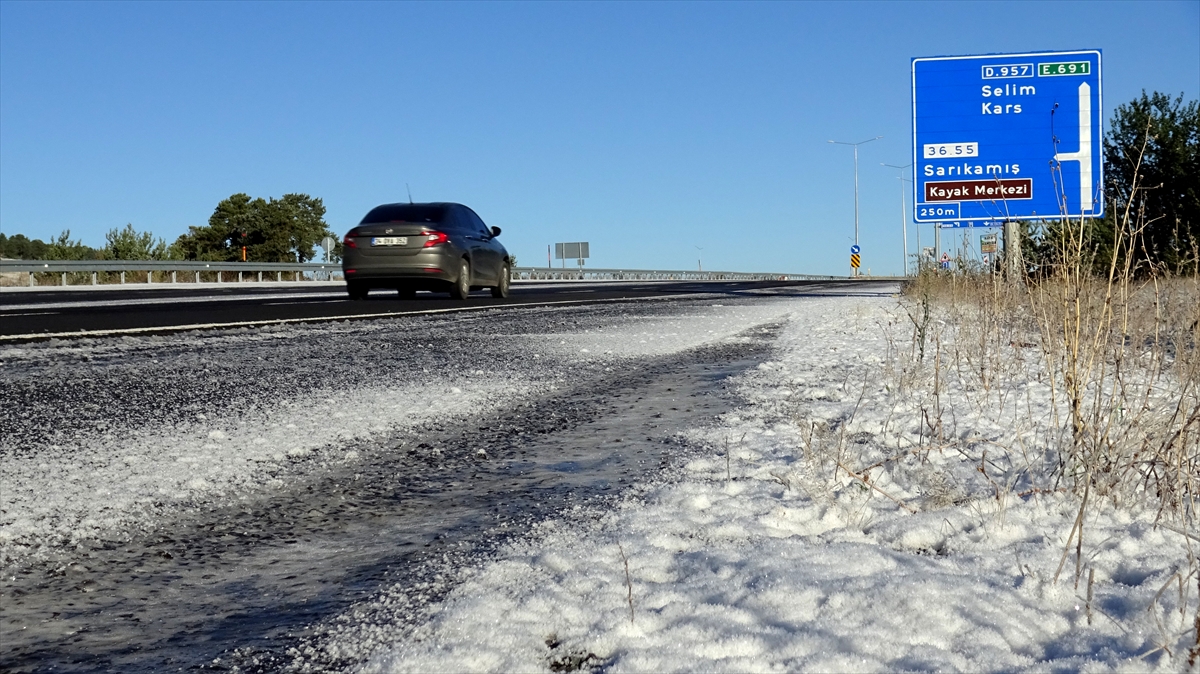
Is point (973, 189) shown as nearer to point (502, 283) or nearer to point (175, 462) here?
point (502, 283)

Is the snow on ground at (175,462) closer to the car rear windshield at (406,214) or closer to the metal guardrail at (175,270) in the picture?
the car rear windshield at (406,214)

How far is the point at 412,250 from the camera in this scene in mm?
14578

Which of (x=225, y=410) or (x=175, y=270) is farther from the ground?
(x=175, y=270)

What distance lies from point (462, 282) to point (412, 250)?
97 cm

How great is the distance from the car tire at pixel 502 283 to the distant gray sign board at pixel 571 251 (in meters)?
43.6

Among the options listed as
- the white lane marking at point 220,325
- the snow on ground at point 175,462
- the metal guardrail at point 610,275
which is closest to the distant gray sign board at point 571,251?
the metal guardrail at point 610,275

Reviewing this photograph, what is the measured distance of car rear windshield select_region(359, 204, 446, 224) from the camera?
14.8m

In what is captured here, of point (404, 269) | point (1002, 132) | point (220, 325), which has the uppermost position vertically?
point (1002, 132)

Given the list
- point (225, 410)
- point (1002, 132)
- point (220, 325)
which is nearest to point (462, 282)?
point (220, 325)

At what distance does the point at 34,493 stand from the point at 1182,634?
312 centimetres

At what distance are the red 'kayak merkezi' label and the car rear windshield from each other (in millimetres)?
8496

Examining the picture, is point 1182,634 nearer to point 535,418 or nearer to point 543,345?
point 535,418

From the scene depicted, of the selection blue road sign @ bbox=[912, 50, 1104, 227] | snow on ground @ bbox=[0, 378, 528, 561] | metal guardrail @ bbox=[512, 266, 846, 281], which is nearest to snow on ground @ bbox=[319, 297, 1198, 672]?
snow on ground @ bbox=[0, 378, 528, 561]

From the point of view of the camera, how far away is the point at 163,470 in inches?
142
